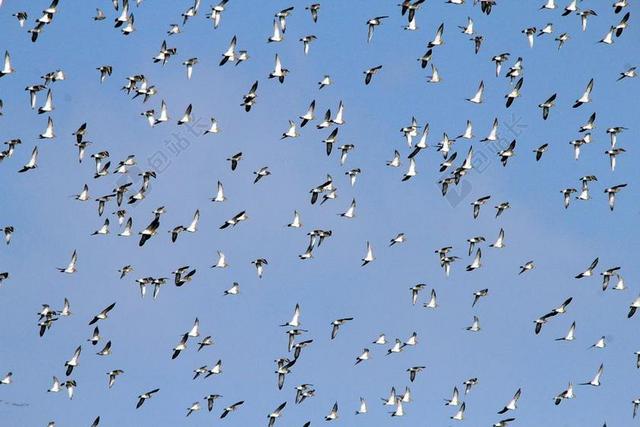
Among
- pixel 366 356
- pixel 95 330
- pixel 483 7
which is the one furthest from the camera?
pixel 366 356

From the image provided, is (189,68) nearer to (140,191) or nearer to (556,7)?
(140,191)

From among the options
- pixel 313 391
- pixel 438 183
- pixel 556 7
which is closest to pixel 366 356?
pixel 313 391

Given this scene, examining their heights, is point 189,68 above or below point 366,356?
above

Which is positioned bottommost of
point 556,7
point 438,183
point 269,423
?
point 269,423

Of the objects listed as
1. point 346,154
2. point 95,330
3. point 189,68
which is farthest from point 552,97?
point 95,330

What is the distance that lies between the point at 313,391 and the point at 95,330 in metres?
12.4

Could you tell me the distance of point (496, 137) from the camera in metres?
116

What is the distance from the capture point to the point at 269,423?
397ft

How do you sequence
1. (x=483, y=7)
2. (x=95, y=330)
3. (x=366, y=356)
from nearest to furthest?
(x=483, y=7)
(x=95, y=330)
(x=366, y=356)

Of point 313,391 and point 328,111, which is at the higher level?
point 328,111

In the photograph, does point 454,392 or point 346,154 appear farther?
point 454,392

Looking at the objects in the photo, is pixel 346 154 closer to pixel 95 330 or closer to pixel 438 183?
pixel 438 183

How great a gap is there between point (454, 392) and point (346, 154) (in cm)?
1937

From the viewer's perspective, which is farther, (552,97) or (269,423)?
(269,423)
